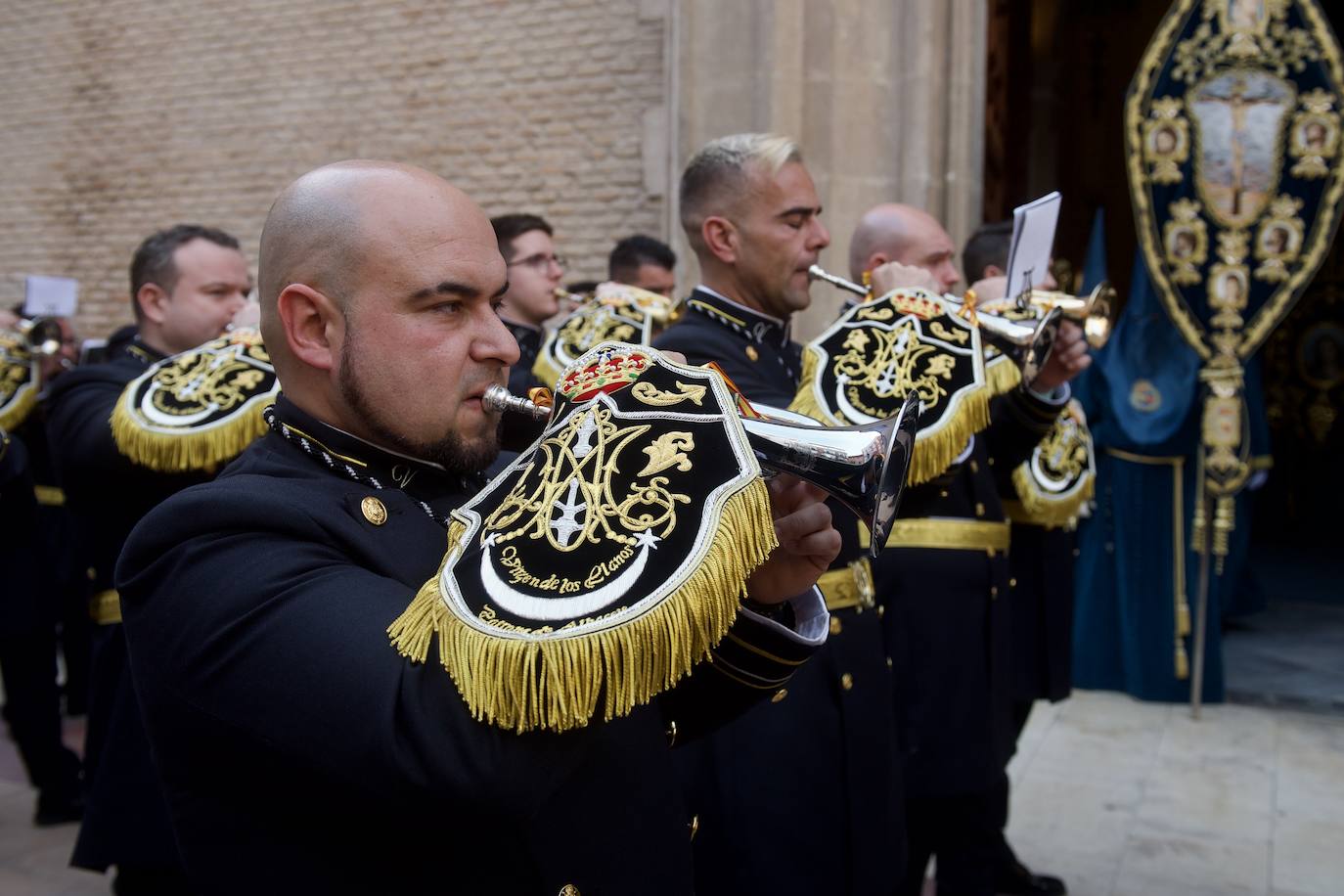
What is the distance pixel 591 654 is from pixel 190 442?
86.4 inches

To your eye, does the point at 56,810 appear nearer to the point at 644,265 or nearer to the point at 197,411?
the point at 197,411

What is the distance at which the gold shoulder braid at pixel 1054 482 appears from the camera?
418 centimetres

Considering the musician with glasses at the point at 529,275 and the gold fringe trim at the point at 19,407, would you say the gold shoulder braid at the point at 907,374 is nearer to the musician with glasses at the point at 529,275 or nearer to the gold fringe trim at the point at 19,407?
the musician with glasses at the point at 529,275

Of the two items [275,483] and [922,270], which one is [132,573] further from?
[922,270]

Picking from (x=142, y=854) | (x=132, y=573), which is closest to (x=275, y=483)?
(x=132, y=573)

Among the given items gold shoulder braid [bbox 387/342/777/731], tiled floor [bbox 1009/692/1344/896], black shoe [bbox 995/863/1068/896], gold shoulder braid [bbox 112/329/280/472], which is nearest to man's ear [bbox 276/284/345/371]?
gold shoulder braid [bbox 387/342/777/731]

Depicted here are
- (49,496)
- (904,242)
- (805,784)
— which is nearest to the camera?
(805,784)

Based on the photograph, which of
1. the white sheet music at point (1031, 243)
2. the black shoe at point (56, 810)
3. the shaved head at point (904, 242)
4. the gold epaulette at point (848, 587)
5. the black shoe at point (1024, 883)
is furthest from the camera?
the black shoe at point (56, 810)

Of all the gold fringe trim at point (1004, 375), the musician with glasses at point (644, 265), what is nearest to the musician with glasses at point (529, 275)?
the musician with glasses at point (644, 265)

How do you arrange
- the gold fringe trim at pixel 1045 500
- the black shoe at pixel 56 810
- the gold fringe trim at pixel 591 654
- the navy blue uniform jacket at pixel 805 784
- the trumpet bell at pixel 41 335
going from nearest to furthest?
1. the gold fringe trim at pixel 591 654
2. the navy blue uniform jacket at pixel 805 784
3. the gold fringe trim at pixel 1045 500
4. the black shoe at pixel 56 810
5. the trumpet bell at pixel 41 335

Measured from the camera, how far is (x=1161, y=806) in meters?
4.83

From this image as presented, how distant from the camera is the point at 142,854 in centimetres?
288

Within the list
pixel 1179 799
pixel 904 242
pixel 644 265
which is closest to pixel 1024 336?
pixel 904 242

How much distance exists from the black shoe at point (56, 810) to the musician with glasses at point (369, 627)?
383 centimetres
